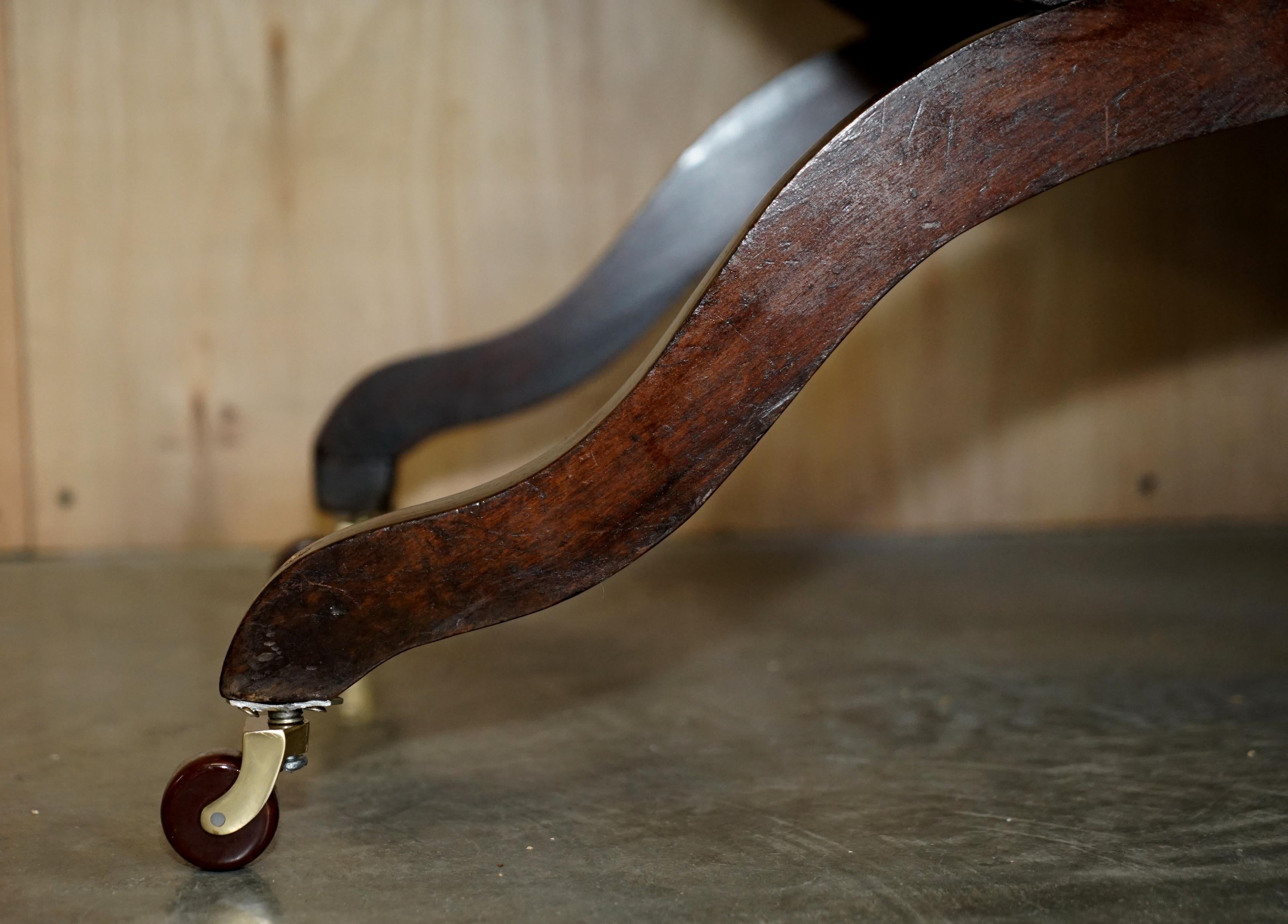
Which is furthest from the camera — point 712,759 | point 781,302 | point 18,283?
point 18,283

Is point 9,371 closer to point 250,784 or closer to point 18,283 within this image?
point 18,283

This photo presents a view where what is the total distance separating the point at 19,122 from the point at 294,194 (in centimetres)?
30

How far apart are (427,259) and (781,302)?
964 mm

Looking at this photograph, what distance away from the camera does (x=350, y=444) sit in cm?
98

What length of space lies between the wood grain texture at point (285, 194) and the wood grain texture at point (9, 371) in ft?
0.05

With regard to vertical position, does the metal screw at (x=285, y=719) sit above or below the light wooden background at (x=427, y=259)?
below

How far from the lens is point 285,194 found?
1.39m

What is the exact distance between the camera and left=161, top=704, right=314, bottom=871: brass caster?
1.90ft

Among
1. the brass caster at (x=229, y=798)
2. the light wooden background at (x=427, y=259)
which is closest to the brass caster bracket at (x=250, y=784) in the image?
the brass caster at (x=229, y=798)

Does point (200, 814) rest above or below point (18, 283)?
below

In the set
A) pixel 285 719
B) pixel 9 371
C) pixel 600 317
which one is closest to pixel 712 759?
pixel 285 719

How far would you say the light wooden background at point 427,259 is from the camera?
4.47 ft

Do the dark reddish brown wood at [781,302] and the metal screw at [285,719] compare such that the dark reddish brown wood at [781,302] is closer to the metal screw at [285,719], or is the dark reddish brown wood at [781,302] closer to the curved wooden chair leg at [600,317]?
the metal screw at [285,719]

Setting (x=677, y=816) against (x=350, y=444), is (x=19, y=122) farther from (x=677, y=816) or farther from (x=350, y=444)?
(x=677, y=816)
